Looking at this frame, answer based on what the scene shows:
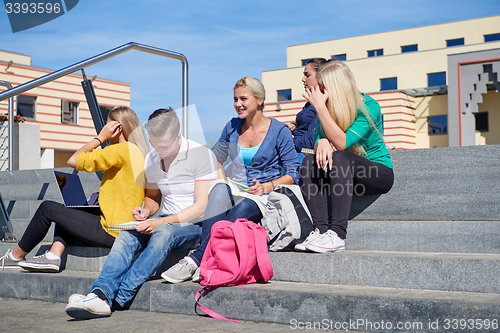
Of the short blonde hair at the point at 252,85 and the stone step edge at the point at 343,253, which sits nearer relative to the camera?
the stone step edge at the point at 343,253

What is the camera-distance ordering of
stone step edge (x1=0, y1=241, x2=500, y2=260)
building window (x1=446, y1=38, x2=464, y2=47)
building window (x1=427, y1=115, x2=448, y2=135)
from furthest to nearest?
building window (x1=446, y1=38, x2=464, y2=47) < building window (x1=427, y1=115, x2=448, y2=135) < stone step edge (x1=0, y1=241, x2=500, y2=260)

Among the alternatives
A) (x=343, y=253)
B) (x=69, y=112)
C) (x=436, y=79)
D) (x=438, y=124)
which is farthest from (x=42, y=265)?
(x=436, y=79)

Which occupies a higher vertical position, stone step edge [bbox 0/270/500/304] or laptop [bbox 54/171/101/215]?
laptop [bbox 54/171/101/215]

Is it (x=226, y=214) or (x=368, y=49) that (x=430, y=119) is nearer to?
(x=368, y=49)

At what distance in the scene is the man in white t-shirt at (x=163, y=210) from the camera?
3.44 m

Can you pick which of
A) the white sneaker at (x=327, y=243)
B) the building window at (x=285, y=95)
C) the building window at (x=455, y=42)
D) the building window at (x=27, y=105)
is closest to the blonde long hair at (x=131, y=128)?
the white sneaker at (x=327, y=243)

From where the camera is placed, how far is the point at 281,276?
330 centimetres

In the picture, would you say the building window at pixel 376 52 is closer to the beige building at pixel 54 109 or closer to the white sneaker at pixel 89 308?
the beige building at pixel 54 109

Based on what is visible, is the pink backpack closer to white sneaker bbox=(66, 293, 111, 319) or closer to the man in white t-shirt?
the man in white t-shirt

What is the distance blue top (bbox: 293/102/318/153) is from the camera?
457cm

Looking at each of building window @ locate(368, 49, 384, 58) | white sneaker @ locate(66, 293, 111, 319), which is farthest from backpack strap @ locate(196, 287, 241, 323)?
building window @ locate(368, 49, 384, 58)

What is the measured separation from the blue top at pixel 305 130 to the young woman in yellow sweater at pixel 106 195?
1444 mm

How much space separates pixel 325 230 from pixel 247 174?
3.06ft

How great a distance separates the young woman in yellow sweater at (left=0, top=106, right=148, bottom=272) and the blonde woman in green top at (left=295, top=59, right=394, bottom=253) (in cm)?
140
